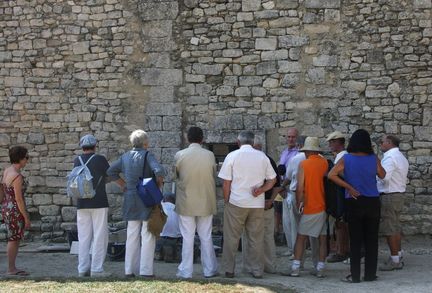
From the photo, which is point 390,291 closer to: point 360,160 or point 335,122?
point 360,160

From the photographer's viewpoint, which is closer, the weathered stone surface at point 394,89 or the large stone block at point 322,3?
the weathered stone surface at point 394,89

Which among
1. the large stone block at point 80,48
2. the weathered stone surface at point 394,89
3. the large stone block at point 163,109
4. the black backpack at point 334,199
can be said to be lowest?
the black backpack at point 334,199

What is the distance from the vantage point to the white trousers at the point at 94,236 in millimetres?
6355

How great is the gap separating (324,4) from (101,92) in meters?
3.64

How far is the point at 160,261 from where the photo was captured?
741 centimetres

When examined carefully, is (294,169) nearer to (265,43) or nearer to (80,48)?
(265,43)

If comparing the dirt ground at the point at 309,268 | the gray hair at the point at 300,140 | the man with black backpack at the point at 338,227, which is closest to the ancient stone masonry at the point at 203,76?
the gray hair at the point at 300,140

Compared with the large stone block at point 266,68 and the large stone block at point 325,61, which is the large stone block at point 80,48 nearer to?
the large stone block at point 266,68

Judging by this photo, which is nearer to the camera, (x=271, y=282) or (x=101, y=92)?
(x=271, y=282)

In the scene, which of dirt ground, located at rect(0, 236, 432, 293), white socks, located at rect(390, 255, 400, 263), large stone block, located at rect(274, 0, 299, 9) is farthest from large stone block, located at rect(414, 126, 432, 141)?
large stone block, located at rect(274, 0, 299, 9)

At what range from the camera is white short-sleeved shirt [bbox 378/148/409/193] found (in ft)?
22.8

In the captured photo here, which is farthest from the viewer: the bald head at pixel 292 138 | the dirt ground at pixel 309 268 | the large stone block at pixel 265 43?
the large stone block at pixel 265 43

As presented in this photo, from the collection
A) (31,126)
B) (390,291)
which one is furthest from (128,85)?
(390,291)

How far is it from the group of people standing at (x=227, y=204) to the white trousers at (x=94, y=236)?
0.01 m
